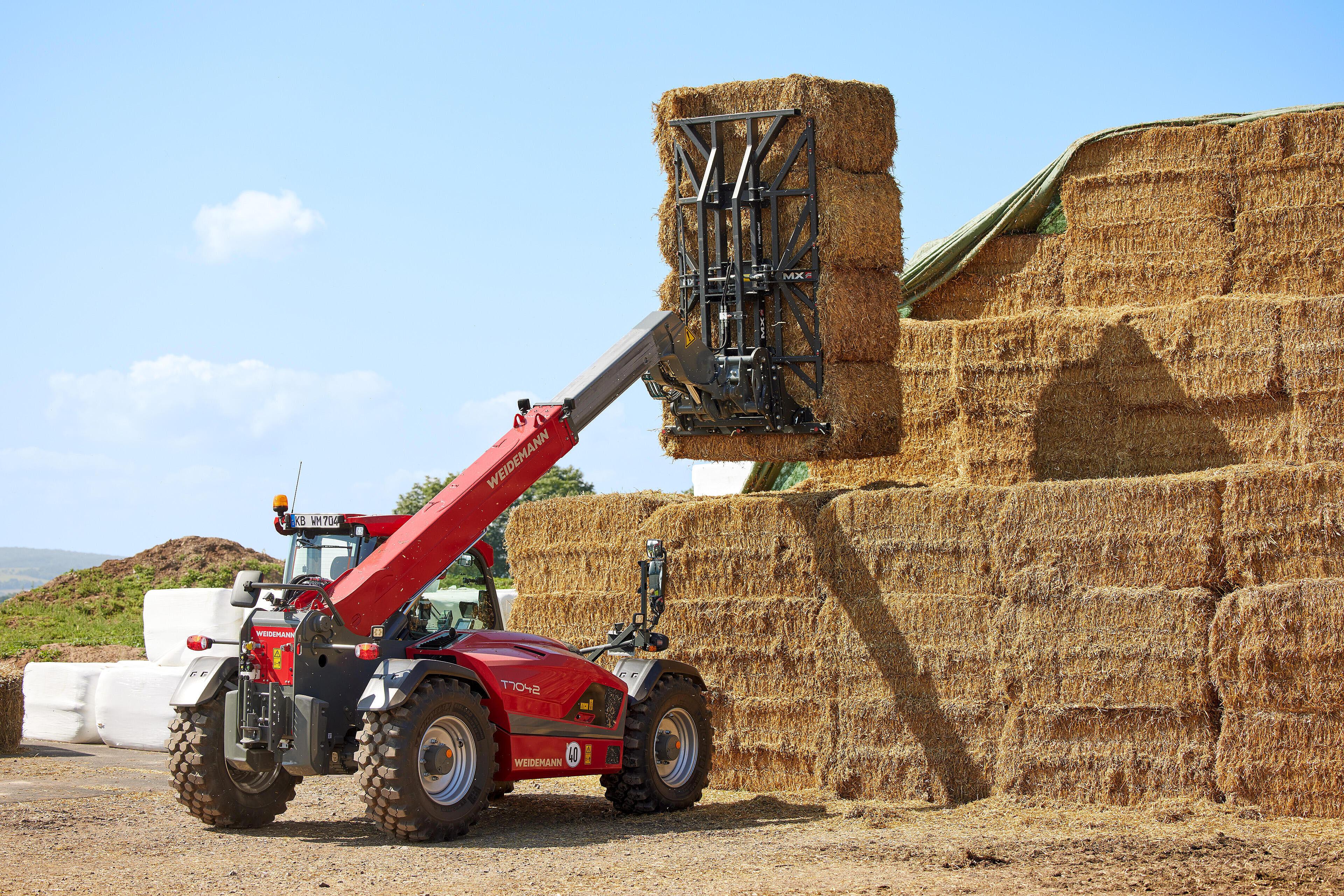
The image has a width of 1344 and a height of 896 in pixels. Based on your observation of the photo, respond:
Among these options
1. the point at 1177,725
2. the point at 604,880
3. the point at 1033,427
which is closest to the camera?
the point at 604,880

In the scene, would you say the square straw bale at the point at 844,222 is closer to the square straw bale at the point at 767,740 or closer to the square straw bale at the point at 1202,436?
the square straw bale at the point at 1202,436

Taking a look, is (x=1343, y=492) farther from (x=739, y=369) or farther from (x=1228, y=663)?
(x=739, y=369)

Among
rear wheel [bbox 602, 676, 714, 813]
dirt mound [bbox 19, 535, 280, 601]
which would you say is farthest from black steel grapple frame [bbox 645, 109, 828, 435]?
dirt mound [bbox 19, 535, 280, 601]

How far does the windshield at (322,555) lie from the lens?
31.4ft

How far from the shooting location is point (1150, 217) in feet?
40.8

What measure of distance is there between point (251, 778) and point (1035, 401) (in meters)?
7.18

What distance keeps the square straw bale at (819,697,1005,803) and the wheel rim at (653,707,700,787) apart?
110 cm

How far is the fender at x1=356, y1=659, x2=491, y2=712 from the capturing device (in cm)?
848

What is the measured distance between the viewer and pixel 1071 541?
10.1 m

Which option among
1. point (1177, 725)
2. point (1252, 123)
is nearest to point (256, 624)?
point (1177, 725)

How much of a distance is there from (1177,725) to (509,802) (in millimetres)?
5249

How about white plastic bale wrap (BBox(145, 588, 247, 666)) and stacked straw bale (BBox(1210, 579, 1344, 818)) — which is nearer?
stacked straw bale (BBox(1210, 579, 1344, 818))

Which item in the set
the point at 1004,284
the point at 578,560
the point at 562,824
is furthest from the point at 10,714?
the point at 1004,284

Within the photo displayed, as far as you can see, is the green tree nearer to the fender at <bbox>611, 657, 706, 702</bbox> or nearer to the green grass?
the green grass
